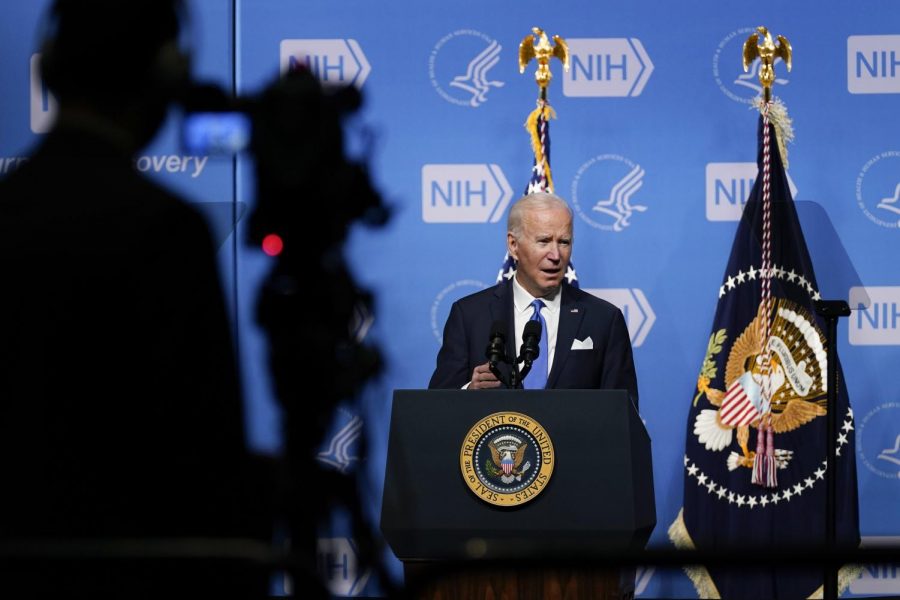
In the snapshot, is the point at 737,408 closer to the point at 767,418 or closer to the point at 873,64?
the point at 767,418

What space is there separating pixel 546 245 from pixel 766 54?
1.65 m

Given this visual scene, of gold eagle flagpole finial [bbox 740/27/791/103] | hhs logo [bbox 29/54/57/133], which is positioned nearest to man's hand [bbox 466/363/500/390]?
gold eagle flagpole finial [bbox 740/27/791/103]

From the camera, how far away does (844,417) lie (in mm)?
6012

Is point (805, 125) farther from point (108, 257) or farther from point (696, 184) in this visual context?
point (108, 257)

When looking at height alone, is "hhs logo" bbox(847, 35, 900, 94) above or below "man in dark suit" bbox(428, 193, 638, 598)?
above

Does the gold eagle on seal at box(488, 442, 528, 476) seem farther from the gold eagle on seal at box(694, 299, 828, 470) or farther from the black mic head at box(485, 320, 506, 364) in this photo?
the gold eagle on seal at box(694, 299, 828, 470)

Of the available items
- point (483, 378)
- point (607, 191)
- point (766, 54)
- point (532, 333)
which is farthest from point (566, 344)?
point (766, 54)

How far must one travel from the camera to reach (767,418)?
5871mm

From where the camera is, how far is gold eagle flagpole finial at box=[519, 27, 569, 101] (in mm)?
5906

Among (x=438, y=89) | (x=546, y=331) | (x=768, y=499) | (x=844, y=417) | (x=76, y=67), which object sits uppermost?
(x=438, y=89)

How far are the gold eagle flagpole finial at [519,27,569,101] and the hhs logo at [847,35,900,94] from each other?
59.1 inches

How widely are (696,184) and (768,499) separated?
1604 mm

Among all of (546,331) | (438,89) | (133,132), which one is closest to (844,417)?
(546,331)

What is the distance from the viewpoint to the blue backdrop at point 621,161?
6305 mm
